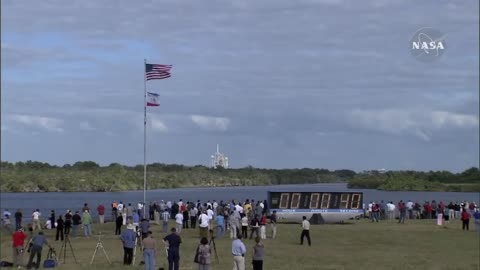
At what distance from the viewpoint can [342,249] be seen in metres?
33.9

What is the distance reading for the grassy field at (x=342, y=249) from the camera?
94.2ft

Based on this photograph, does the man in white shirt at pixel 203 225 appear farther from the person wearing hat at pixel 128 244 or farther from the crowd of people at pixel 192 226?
the person wearing hat at pixel 128 244

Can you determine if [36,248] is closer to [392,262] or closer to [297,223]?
[392,262]

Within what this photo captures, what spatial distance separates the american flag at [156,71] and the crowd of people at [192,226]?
670 centimetres

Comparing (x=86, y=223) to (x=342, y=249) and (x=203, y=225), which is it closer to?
(x=203, y=225)

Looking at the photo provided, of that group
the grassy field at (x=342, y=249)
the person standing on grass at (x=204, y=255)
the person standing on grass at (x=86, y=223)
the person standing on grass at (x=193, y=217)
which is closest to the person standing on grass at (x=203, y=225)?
the grassy field at (x=342, y=249)

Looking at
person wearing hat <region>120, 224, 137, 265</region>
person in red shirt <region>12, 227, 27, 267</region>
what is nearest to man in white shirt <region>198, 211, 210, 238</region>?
person wearing hat <region>120, 224, 137, 265</region>

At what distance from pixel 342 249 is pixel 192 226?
1181 cm

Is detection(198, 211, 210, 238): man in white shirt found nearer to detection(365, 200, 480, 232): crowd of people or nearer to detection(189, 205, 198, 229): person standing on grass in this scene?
detection(189, 205, 198, 229): person standing on grass

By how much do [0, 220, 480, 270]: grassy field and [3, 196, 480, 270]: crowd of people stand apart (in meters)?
0.69

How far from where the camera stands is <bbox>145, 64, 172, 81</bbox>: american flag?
1564 inches

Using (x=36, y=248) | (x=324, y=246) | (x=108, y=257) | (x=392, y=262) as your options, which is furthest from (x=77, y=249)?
(x=392, y=262)

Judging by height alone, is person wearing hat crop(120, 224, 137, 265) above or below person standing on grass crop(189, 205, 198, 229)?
below

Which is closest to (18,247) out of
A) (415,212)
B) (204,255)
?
(204,255)
